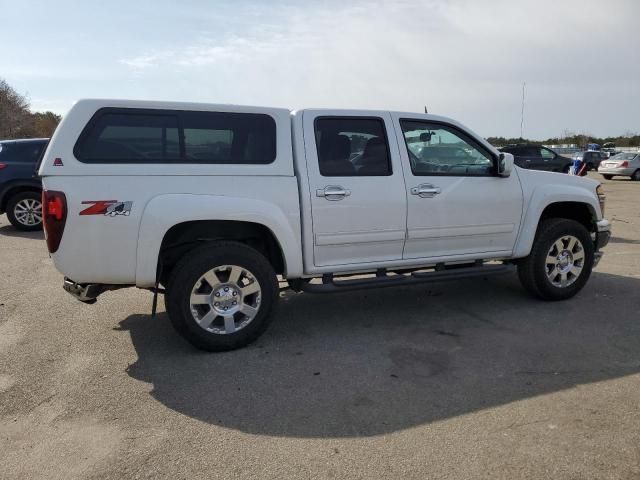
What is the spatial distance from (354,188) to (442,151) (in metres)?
1.08

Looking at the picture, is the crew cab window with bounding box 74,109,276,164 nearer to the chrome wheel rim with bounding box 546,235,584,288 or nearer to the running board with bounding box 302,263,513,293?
the running board with bounding box 302,263,513,293

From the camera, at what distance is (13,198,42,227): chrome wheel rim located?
33.8ft

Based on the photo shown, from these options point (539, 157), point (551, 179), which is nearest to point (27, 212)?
point (551, 179)

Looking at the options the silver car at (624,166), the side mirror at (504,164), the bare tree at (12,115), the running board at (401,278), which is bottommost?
the silver car at (624,166)

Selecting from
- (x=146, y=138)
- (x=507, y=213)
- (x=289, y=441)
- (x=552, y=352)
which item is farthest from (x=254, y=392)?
(x=507, y=213)

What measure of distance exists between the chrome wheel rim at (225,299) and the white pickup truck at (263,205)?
0.5 inches

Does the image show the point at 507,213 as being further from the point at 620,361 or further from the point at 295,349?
the point at 295,349

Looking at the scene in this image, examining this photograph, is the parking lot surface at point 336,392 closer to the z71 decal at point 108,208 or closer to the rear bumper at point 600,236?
the rear bumper at point 600,236

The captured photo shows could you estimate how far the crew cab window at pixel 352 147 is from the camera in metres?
4.50

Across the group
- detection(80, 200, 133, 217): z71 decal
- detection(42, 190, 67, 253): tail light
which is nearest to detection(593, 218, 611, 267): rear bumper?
detection(80, 200, 133, 217): z71 decal

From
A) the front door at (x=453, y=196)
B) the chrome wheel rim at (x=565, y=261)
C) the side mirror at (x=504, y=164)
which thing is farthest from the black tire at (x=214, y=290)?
the chrome wheel rim at (x=565, y=261)

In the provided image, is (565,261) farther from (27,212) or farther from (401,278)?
(27,212)

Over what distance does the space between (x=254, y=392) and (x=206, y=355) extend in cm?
78

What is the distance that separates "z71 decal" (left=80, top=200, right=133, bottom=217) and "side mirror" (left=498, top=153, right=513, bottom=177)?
3.35 metres
